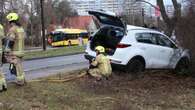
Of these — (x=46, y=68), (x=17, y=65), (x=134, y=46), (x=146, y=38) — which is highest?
(x=17, y=65)

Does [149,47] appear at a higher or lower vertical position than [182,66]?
higher

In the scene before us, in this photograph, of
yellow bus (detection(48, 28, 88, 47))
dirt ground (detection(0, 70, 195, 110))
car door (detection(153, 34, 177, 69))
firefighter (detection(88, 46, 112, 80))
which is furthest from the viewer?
yellow bus (detection(48, 28, 88, 47))

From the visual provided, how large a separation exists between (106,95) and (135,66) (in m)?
4.65

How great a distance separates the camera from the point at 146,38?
1595 cm

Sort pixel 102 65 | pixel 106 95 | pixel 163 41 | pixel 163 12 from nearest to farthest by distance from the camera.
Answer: pixel 106 95 → pixel 102 65 → pixel 163 12 → pixel 163 41

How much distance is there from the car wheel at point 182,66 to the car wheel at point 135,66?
1.02m

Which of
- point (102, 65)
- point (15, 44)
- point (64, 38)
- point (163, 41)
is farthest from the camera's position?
point (64, 38)

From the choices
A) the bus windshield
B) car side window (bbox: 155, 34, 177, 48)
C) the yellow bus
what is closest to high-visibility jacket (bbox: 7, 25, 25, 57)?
car side window (bbox: 155, 34, 177, 48)

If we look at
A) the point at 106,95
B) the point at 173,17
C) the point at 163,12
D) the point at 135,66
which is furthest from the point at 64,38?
the point at 106,95

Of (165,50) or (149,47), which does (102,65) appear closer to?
(149,47)

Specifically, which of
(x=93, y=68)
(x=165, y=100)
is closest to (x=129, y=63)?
(x=93, y=68)

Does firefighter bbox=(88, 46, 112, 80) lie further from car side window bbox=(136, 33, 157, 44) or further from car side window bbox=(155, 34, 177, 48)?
car side window bbox=(155, 34, 177, 48)

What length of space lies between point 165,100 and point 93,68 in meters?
3.08

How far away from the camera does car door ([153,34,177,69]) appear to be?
1593 cm
